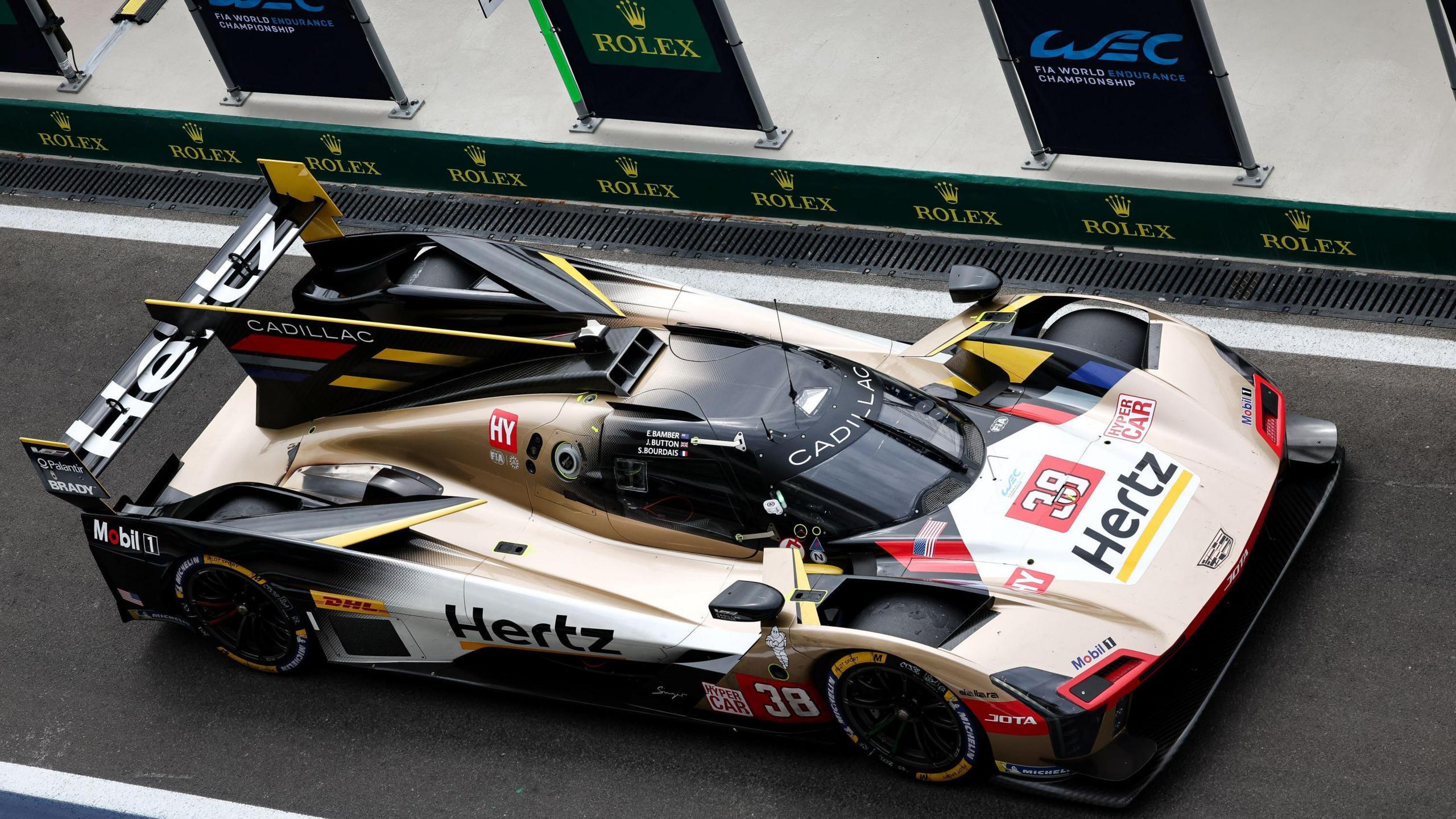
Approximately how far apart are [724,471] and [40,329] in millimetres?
5822

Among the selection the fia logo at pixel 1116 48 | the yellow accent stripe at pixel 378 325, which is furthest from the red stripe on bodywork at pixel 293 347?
the fia logo at pixel 1116 48

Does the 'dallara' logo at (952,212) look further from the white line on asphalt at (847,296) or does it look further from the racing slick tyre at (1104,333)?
the racing slick tyre at (1104,333)

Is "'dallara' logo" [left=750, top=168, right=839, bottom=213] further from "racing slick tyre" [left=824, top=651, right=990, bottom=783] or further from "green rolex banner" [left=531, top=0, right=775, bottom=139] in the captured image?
"racing slick tyre" [left=824, top=651, right=990, bottom=783]

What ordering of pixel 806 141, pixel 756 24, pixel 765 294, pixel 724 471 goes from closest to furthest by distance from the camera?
pixel 724 471 < pixel 765 294 < pixel 806 141 < pixel 756 24

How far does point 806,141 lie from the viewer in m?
11.5

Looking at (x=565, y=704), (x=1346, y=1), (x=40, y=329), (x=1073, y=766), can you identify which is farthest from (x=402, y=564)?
(x=1346, y=1)

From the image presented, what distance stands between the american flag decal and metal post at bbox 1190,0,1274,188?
381cm

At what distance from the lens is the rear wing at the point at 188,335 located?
800cm

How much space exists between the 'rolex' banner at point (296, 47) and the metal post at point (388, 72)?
0.03 m

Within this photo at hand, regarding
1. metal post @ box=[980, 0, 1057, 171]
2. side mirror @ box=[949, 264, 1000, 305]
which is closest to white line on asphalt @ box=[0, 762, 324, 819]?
side mirror @ box=[949, 264, 1000, 305]

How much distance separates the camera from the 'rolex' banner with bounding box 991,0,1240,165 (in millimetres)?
9547

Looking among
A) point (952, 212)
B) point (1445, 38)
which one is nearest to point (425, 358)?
point (952, 212)

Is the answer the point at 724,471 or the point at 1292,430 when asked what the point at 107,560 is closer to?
the point at 724,471

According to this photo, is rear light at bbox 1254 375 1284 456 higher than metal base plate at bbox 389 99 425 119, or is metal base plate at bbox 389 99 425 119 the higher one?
metal base plate at bbox 389 99 425 119
